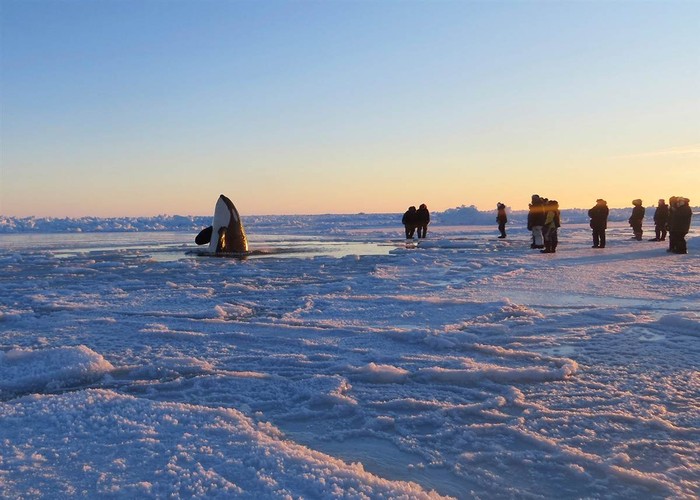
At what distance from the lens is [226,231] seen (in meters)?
17.5

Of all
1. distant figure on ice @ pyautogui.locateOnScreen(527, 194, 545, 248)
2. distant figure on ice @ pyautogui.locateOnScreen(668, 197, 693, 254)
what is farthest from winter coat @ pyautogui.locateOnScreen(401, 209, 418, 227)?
distant figure on ice @ pyautogui.locateOnScreen(668, 197, 693, 254)

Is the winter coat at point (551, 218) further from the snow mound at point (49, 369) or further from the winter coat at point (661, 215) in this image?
the snow mound at point (49, 369)

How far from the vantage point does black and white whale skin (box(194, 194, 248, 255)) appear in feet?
55.5

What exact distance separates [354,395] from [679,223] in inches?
562

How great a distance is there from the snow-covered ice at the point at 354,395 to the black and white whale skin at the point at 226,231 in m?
8.55

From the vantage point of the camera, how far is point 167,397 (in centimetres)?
384

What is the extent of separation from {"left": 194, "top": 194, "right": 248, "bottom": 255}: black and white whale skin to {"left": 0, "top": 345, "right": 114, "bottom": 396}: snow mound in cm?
1234

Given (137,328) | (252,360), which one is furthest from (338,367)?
(137,328)

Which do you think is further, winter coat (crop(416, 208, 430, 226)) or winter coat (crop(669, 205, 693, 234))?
winter coat (crop(416, 208, 430, 226))

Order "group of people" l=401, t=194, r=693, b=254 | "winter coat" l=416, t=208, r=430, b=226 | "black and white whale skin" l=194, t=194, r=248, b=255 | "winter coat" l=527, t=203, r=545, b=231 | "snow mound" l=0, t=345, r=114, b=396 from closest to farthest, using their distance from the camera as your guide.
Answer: "snow mound" l=0, t=345, r=114, b=396, "group of people" l=401, t=194, r=693, b=254, "black and white whale skin" l=194, t=194, r=248, b=255, "winter coat" l=527, t=203, r=545, b=231, "winter coat" l=416, t=208, r=430, b=226

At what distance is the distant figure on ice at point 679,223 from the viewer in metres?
15.1

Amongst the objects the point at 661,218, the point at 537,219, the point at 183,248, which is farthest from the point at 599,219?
the point at 183,248

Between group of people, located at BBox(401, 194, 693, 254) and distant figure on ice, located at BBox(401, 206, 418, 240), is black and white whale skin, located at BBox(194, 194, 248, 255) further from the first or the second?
distant figure on ice, located at BBox(401, 206, 418, 240)

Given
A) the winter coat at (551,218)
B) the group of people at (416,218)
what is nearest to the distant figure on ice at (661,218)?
the winter coat at (551,218)
